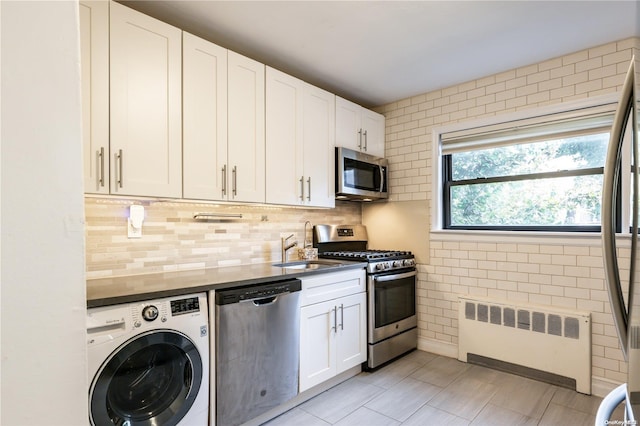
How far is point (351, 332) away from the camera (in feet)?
9.00

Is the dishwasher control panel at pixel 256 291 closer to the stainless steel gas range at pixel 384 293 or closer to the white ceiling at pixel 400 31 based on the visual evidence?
the stainless steel gas range at pixel 384 293

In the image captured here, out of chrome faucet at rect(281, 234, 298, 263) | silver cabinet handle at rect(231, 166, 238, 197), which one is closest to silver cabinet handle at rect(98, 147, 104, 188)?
silver cabinet handle at rect(231, 166, 238, 197)

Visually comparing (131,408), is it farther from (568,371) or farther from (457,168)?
(457,168)

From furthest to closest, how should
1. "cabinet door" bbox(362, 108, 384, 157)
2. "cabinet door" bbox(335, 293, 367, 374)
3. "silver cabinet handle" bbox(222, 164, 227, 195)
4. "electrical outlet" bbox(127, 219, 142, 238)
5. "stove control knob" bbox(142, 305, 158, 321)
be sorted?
"cabinet door" bbox(362, 108, 384, 157)
"cabinet door" bbox(335, 293, 367, 374)
"silver cabinet handle" bbox(222, 164, 227, 195)
"electrical outlet" bbox(127, 219, 142, 238)
"stove control knob" bbox(142, 305, 158, 321)

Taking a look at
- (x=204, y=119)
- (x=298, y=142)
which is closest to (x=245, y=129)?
(x=204, y=119)

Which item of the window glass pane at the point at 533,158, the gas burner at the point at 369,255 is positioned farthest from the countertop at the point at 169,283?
the window glass pane at the point at 533,158

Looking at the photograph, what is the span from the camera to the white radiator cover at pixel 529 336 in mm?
2557

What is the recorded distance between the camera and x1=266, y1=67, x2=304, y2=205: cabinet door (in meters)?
2.60

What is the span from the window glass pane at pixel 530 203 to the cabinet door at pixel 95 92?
118 inches

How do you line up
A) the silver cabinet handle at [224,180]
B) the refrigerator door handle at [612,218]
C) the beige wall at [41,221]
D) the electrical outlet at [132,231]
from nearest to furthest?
the beige wall at [41,221] → the refrigerator door handle at [612,218] → the electrical outlet at [132,231] → the silver cabinet handle at [224,180]

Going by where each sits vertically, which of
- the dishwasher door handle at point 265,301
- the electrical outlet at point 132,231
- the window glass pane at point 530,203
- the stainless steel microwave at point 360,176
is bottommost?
the dishwasher door handle at point 265,301

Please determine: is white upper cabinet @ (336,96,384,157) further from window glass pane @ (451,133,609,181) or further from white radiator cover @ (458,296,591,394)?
white radiator cover @ (458,296,591,394)

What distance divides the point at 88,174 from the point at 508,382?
3253mm

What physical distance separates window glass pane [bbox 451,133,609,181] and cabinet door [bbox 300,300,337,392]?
6.39 ft
